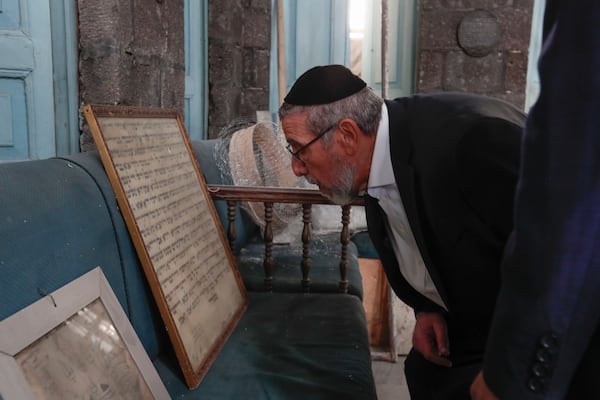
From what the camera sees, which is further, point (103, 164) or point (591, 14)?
point (103, 164)

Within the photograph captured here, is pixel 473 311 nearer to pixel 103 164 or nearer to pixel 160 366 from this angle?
pixel 160 366

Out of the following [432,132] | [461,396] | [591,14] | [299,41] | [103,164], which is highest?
[299,41]

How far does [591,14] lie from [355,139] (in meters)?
1.13

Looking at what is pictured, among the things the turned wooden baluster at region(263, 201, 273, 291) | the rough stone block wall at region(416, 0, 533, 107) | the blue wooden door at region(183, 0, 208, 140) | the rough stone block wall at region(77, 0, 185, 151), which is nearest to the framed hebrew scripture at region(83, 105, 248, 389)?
the turned wooden baluster at region(263, 201, 273, 291)

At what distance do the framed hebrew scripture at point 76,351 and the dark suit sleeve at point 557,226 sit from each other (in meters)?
0.85

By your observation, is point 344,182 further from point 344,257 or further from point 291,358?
point 344,257

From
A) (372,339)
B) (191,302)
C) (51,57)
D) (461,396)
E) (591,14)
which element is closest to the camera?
(591,14)

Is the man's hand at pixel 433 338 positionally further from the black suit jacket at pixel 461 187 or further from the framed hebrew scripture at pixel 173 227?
the framed hebrew scripture at pixel 173 227

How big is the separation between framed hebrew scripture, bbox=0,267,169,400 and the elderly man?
80cm

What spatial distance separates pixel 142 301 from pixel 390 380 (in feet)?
6.31

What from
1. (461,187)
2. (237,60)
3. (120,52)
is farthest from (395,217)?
(237,60)

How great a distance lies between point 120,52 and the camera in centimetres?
260

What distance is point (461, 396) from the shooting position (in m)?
1.65

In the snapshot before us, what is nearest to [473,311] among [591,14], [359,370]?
[359,370]
